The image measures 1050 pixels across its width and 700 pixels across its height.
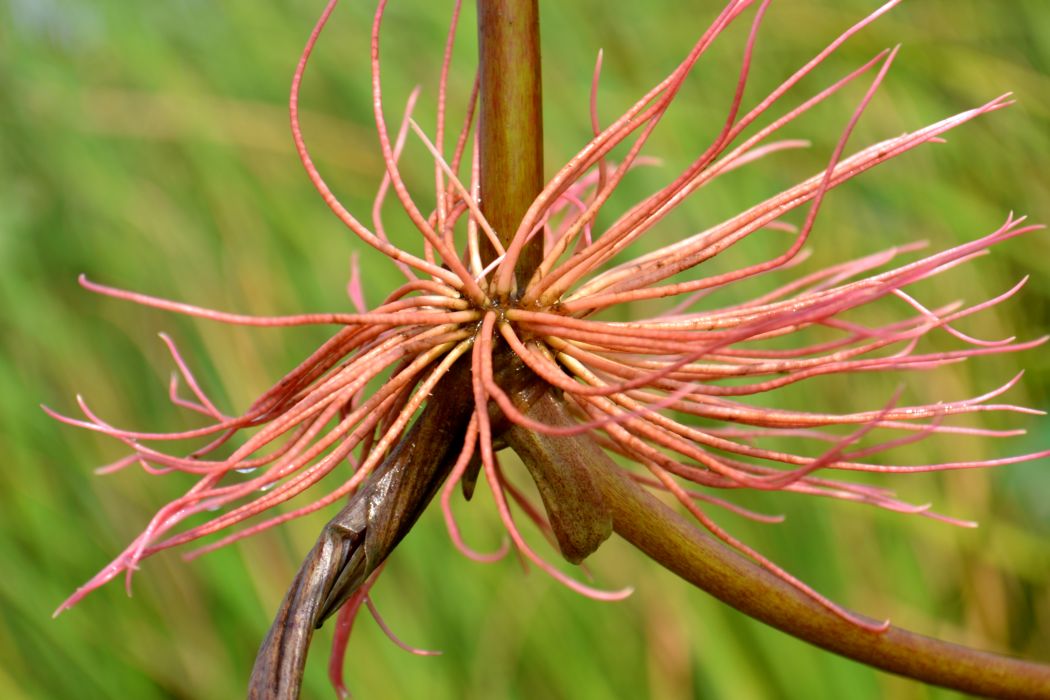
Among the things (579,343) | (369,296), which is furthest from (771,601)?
(369,296)

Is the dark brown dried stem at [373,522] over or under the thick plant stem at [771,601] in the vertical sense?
over

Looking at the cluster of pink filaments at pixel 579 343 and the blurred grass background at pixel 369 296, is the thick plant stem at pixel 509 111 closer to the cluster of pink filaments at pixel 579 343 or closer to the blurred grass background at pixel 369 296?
the cluster of pink filaments at pixel 579 343

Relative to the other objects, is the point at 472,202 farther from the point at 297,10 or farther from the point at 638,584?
the point at 297,10

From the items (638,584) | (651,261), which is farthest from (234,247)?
(651,261)

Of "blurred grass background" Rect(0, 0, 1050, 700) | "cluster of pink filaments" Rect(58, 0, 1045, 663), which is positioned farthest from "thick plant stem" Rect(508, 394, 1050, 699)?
"blurred grass background" Rect(0, 0, 1050, 700)

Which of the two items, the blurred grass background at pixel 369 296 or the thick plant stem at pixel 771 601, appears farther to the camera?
the blurred grass background at pixel 369 296

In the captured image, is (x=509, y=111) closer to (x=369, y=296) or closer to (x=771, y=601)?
(x=771, y=601)

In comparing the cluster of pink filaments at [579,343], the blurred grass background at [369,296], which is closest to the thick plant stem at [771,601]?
the cluster of pink filaments at [579,343]
